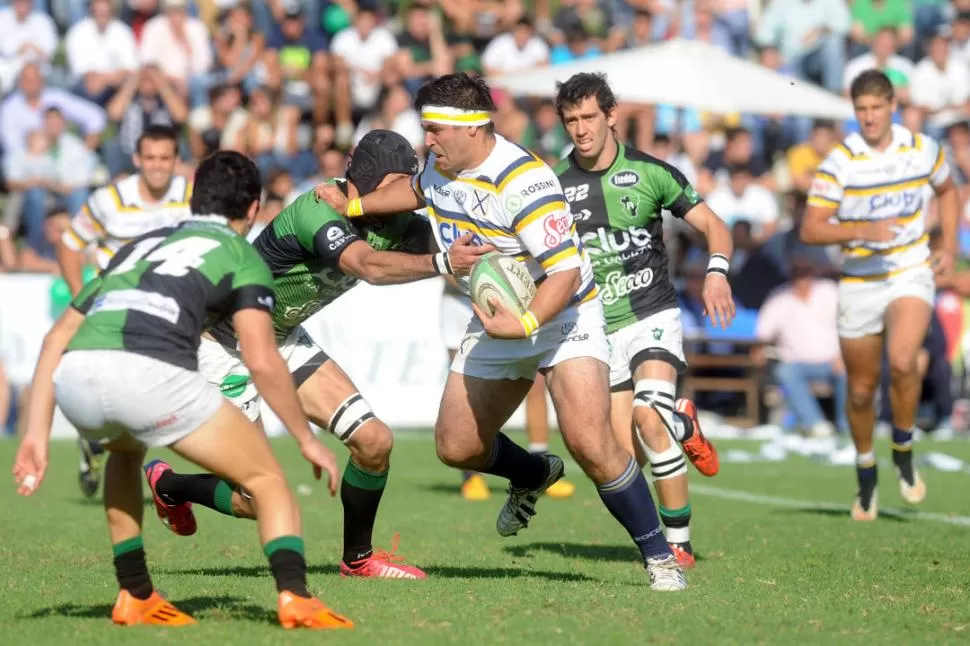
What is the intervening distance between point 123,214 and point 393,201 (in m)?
4.15

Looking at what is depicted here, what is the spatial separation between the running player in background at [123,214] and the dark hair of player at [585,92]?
361cm

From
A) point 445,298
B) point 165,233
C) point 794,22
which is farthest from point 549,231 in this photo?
point 794,22

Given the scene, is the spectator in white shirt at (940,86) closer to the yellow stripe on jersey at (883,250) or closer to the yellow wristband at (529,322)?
the yellow stripe on jersey at (883,250)

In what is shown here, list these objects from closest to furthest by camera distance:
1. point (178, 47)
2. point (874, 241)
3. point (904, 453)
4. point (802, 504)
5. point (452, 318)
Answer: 1. point (874, 241)
2. point (904, 453)
3. point (802, 504)
4. point (452, 318)
5. point (178, 47)

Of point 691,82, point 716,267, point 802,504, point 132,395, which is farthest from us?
point 691,82

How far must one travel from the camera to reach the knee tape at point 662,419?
8.32 meters

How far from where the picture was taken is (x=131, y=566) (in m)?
6.06

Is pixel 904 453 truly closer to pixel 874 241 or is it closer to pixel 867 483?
pixel 867 483

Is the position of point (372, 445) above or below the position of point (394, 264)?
below

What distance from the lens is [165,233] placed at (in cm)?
597

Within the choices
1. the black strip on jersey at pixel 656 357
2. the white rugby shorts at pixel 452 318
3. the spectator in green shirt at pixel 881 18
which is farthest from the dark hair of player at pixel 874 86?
the spectator in green shirt at pixel 881 18

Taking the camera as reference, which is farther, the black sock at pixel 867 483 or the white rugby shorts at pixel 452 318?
the white rugby shorts at pixel 452 318

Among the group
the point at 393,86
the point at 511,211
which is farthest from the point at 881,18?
the point at 511,211

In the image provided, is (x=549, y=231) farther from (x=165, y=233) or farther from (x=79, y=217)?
(x=79, y=217)
